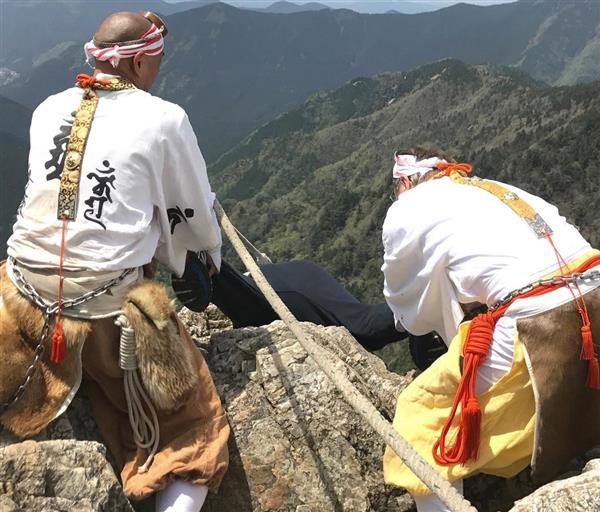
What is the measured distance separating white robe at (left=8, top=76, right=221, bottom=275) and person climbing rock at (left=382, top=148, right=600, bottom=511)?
125 centimetres

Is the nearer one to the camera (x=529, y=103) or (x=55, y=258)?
(x=55, y=258)

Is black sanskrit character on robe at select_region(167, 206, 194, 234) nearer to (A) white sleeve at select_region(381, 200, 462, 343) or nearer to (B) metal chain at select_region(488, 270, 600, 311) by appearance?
(A) white sleeve at select_region(381, 200, 462, 343)

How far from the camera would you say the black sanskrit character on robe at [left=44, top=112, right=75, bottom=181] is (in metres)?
2.82

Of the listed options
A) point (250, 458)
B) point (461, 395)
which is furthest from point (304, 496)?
point (461, 395)

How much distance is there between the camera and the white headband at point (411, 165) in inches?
135

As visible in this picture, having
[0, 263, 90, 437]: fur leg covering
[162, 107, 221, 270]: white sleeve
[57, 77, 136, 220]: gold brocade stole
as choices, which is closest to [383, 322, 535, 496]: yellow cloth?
[162, 107, 221, 270]: white sleeve

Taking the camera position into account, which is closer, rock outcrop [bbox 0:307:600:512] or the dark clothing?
rock outcrop [bbox 0:307:600:512]

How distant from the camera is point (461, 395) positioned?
2.65 m

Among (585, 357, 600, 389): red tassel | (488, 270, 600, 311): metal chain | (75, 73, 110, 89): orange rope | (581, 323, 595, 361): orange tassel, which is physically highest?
(75, 73, 110, 89): orange rope

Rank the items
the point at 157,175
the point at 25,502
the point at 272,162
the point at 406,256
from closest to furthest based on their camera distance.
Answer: the point at 25,502, the point at 157,175, the point at 406,256, the point at 272,162

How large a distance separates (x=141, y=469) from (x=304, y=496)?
2.78 ft

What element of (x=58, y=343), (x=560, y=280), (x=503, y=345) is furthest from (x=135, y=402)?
(x=560, y=280)

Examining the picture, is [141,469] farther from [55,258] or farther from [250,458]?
[55,258]

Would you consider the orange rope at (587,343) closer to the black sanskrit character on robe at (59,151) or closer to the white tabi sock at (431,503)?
the white tabi sock at (431,503)
